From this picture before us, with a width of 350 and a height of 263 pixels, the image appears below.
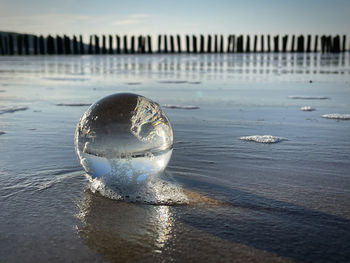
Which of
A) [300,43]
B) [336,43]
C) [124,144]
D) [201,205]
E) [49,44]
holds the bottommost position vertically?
[201,205]

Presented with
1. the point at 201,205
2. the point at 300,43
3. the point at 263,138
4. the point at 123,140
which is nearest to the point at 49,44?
the point at 300,43

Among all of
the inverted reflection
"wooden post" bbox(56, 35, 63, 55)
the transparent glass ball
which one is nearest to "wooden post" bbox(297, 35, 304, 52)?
"wooden post" bbox(56, 35, 63, 55)

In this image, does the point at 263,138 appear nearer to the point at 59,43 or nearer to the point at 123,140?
the point at 123,140

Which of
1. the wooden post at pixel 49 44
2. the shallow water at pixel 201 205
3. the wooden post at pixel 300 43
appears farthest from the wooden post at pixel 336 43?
the shallow water at pixel 201 205

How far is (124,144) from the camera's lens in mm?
2291

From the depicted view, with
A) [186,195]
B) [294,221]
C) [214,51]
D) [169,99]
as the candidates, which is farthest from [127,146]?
[214,51]

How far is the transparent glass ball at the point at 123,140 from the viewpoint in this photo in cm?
230

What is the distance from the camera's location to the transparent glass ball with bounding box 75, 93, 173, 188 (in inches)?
90.7

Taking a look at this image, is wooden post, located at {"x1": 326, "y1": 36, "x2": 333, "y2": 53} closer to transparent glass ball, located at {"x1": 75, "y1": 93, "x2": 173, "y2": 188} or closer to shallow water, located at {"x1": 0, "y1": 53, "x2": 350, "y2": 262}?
shallow water, located at {"x1": 0, "y1": 53, "x2": 350, "y2": 262}

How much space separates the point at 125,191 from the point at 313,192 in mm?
1184

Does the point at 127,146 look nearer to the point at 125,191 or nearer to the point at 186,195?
the point at 125,191

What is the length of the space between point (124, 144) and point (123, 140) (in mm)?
25

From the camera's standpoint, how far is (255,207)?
211cm

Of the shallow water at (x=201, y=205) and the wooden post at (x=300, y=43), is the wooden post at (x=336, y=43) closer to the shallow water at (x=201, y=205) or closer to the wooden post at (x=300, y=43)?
the wooden post at (x=300, y=43)
